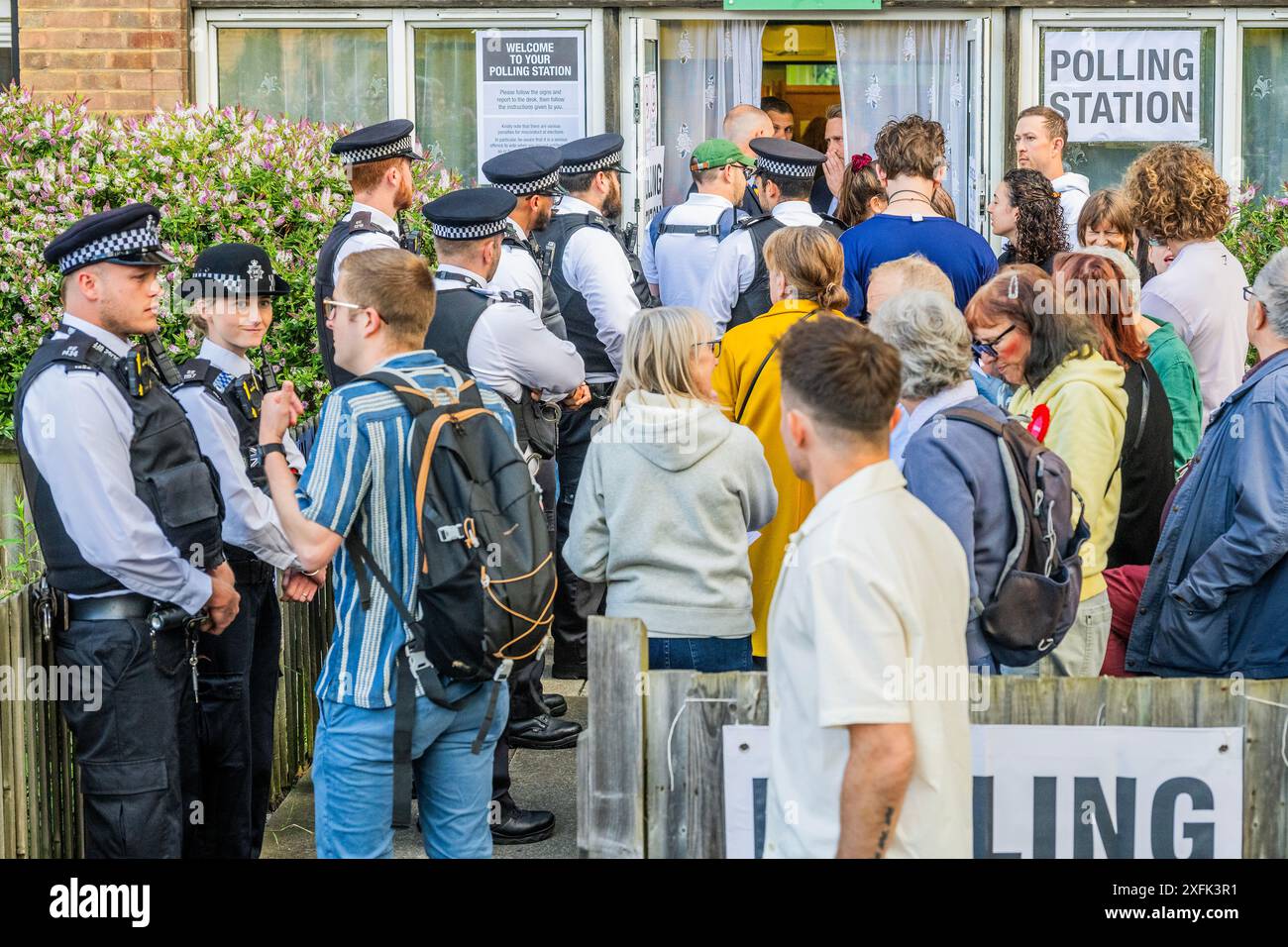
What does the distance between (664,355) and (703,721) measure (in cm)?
129

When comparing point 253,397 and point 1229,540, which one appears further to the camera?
point 253,397

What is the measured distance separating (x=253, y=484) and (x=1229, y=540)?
297cm

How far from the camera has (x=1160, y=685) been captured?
372cm

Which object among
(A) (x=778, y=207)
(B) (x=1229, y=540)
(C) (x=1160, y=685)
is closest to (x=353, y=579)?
(C) (x=1160, y=685)

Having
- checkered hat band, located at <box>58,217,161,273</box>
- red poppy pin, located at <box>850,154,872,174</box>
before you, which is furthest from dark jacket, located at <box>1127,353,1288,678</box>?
red poppy pin, located at <box>850,154,872,174</box>

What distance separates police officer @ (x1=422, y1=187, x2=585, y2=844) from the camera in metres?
5.40

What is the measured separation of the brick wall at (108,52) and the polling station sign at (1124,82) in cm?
547

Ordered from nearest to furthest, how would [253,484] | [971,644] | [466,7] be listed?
1. [971,644]
2. [253,484]
3. [466,7]

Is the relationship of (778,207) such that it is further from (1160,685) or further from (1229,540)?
(1160,685)

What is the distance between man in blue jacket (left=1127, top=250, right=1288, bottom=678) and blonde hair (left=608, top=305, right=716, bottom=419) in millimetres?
1512

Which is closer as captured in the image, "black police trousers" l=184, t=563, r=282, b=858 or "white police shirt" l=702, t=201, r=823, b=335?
"black police trousers" l=184, t=563, r=282, b=858

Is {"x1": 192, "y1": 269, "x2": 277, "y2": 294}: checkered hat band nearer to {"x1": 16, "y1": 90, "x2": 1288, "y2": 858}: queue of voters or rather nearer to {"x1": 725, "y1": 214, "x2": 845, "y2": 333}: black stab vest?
{"x1": 16, "y1": 90, "x2": 1288, "y2": 858}: queue of voters

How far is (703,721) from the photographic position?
12.4 ft

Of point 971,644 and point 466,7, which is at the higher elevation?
point 466,7
